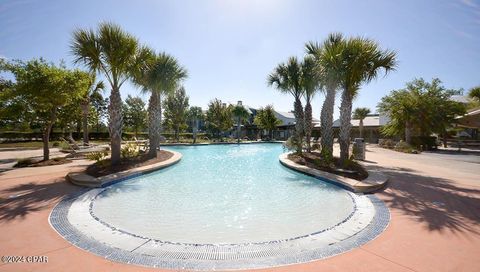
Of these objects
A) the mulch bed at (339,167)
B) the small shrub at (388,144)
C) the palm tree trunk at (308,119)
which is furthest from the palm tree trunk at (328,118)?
the small shrub at (388,144)

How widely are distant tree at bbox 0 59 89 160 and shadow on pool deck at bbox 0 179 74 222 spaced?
529 cm

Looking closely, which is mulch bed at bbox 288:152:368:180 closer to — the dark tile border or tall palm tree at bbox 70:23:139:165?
the dark tile border

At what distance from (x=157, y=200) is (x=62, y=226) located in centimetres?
273

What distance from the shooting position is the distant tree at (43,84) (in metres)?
11.4

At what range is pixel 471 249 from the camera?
3881 millimetres

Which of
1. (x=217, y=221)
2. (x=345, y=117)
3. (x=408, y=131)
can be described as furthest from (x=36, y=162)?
(x=408, y=131)

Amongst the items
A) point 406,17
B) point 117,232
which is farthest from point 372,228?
point 406,17

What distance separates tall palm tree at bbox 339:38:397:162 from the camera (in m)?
11.3

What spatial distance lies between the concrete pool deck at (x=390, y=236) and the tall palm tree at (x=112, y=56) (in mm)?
4585

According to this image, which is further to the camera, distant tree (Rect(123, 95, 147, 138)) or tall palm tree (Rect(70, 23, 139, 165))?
distant tree (Rect(123, 95, 147, 138))

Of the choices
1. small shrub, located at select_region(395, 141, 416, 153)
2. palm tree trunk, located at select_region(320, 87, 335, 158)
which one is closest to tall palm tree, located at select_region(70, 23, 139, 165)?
palm tree trunk, located at select_region(320, 87, 335, 158)

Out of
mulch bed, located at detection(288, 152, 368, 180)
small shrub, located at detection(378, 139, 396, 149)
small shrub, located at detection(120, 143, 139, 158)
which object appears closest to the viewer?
mulch bed, located at detection(288, 152, 368, 180)

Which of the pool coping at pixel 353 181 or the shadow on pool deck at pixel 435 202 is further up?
the pool coping at pixel 353 181

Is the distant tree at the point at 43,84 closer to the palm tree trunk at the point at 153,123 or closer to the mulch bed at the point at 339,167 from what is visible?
the palm tree trunk at the point at 153,123
